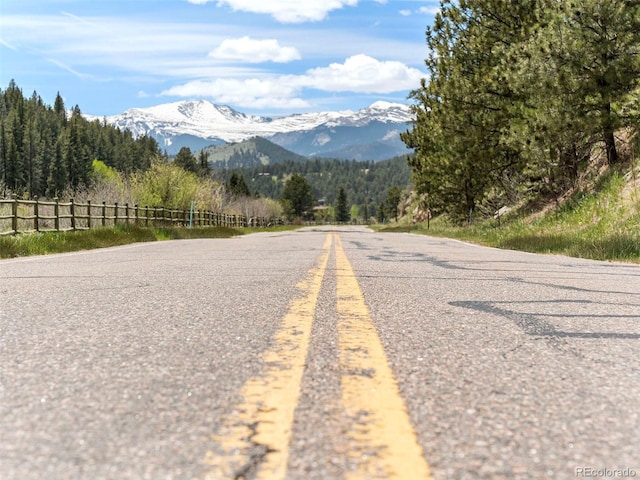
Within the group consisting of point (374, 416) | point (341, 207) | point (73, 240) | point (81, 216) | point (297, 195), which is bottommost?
point (374, 416)

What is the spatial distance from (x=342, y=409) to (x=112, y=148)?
541ft

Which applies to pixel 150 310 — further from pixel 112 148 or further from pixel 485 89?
pixel 112 148

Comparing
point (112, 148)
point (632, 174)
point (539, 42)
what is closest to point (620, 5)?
point (539, 42)

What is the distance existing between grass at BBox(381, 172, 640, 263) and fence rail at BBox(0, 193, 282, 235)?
12.1m

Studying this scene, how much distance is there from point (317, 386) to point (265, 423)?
48cm

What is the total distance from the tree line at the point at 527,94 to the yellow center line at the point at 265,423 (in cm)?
1231

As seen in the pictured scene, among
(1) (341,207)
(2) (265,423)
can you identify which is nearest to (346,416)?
(2) (265,423)

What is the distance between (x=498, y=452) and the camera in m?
1.77

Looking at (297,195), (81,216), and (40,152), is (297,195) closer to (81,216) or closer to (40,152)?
(40,152)

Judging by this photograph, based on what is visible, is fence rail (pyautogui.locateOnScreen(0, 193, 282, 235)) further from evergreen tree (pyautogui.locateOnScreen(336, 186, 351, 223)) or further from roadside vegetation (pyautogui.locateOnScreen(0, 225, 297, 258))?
evergreen tree (pyautogui.locateOnScreen(336, 186, 351, 223))

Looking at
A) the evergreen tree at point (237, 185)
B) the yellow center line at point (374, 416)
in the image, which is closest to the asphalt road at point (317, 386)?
the yellow center line at point (374, 416)

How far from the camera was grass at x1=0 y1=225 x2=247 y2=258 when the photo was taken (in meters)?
11.6

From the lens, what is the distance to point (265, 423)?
6.39ft

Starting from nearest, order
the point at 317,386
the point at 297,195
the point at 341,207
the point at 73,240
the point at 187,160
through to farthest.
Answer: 1. the point at 317,386
2. the point at 73,240
3. the point at 187,160
4. the point at 297,195
5. the point at 341,207
